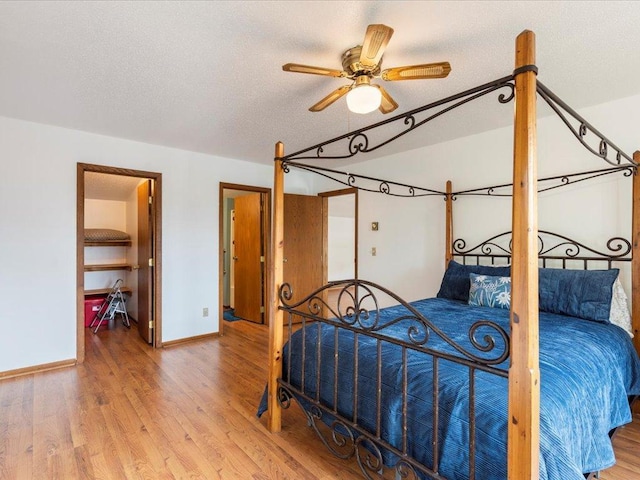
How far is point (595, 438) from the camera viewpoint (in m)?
1.42

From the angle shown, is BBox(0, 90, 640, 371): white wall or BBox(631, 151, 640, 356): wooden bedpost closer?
BBox(631, 151, 640, 356): wooden bedpost

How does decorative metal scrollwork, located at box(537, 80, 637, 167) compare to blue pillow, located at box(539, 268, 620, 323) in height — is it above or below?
above

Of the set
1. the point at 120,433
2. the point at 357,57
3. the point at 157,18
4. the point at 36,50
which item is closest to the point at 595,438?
the point at 357,57

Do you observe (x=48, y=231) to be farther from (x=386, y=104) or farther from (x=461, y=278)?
(x=461, y=278)

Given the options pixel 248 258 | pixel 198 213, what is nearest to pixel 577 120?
pixel 198 213

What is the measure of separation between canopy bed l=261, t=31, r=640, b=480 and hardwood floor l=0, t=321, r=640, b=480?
209 mm

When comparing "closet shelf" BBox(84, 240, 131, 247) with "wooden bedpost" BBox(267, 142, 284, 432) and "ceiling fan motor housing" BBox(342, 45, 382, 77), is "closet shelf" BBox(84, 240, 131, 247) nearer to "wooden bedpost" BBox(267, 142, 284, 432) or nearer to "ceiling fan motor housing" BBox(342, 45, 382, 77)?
"wooden bedpost" BBox(267, 142, 284, 432)

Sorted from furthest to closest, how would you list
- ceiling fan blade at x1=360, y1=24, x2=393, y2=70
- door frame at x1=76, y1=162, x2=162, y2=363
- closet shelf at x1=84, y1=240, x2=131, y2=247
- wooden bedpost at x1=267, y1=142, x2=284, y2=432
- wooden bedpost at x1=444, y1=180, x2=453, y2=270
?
closet shelf at x1=84, y1=240, x2=131, y2=247 → wooden bedpost at x1=444, y1=180, x2=453, y2=270 → door frame at x1=76, y1=162, x2=162, y2=363 → wooden bedpost at x1=267, y1=142, x2=284, y2=432 → ceiling fan blade at x1=360, y1=24, x2=393, y2=70

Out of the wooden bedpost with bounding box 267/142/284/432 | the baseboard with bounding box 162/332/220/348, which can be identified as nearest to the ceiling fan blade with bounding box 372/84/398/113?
the wooden bedpost with bounding box 267/142/284/432

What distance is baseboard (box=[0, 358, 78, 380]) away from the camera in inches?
121

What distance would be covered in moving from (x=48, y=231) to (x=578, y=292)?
4.63m

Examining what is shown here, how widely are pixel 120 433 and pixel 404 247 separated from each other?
10.7 ft

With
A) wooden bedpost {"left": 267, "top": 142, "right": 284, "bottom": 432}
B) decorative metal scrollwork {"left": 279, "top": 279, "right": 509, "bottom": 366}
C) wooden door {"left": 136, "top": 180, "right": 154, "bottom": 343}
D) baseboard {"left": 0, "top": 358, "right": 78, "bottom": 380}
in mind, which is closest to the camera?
decorative metal scrollwork {"left": 279, "top": 279, "right": 509, "bottom": 366}

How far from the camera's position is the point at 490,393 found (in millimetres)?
1272
